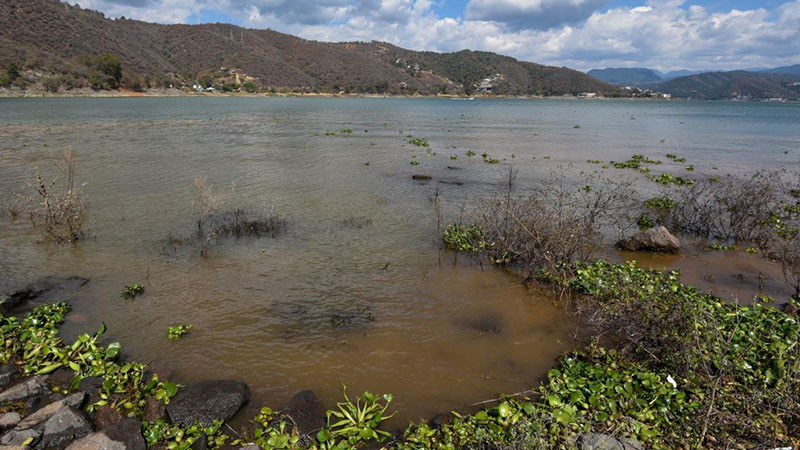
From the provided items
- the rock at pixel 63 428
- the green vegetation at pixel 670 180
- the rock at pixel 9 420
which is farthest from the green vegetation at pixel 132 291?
the green vegetation at pixel 670 180

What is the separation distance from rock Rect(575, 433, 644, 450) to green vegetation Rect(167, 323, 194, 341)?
24.0 feet

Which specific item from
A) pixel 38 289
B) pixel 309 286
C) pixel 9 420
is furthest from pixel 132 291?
pixel 9 420

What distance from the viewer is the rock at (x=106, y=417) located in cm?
601

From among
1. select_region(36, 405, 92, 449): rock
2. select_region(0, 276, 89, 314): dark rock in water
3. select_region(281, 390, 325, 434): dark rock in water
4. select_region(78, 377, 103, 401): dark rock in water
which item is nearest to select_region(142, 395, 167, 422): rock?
select_region(36, 405, 92, 449): rock

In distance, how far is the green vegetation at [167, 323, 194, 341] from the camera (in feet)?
27.3

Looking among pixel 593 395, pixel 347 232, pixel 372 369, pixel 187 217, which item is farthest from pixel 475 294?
pixel 187 217

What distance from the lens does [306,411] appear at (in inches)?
251

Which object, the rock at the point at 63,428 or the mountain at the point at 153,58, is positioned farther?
the mountain at the point at 153,58

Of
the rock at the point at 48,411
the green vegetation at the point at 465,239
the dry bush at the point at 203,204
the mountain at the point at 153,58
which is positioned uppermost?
the mountain at the point at 153,58

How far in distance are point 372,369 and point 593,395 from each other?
142 inches

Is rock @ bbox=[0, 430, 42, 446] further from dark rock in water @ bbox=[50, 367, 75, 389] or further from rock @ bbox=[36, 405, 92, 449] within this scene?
dark rock in water @ bbox=[50, 367, 75, 389]

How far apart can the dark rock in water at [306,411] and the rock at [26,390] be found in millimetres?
3724

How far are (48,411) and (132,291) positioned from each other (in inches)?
171

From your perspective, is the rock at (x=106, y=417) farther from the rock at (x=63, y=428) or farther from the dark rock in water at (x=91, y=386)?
the dark rock in water at (x=91, y=386)
